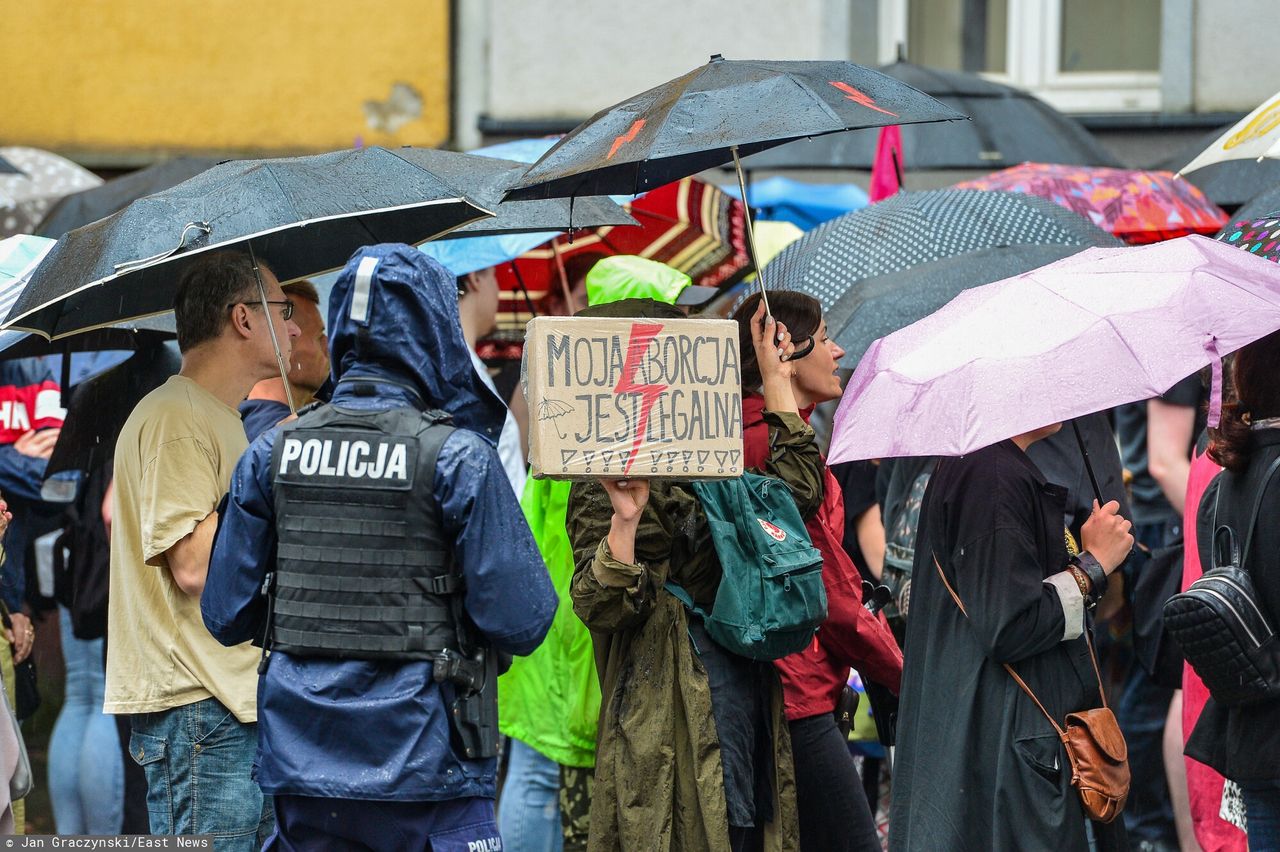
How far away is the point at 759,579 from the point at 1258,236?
1813mm

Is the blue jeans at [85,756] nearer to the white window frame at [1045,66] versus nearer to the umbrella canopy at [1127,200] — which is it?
the umbrella canopy at [1127,200]

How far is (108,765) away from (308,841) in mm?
2837

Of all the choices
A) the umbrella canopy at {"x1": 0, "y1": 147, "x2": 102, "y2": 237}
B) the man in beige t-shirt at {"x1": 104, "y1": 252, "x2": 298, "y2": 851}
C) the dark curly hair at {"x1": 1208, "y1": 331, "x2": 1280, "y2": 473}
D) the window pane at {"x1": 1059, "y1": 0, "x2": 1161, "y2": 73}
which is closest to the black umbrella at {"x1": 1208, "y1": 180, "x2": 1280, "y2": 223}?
the dark curly hair at {"x1": 1208, "y1": 331, "x2": 1280, "y2": 473}

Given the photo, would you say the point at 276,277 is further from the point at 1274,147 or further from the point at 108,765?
the point at 1274,147

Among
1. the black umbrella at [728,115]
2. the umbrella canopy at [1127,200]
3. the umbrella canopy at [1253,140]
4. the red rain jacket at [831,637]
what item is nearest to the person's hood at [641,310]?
the black umbrella at [728,115]

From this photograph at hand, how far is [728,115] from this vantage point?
418 cm

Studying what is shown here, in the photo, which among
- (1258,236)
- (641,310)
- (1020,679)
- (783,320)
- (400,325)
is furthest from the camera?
(1258,236)

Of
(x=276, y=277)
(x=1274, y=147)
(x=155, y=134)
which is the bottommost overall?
(x=276, y=277)

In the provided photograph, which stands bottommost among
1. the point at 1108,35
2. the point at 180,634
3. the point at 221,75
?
the point at 180,634

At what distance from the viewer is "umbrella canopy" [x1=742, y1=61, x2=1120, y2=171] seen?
8695mm

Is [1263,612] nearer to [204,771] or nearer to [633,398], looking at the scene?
[633,398]

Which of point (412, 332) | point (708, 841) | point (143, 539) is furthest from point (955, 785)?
point (143, 539)

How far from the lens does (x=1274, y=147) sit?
4.86 m

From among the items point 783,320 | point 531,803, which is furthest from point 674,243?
point 531,803
